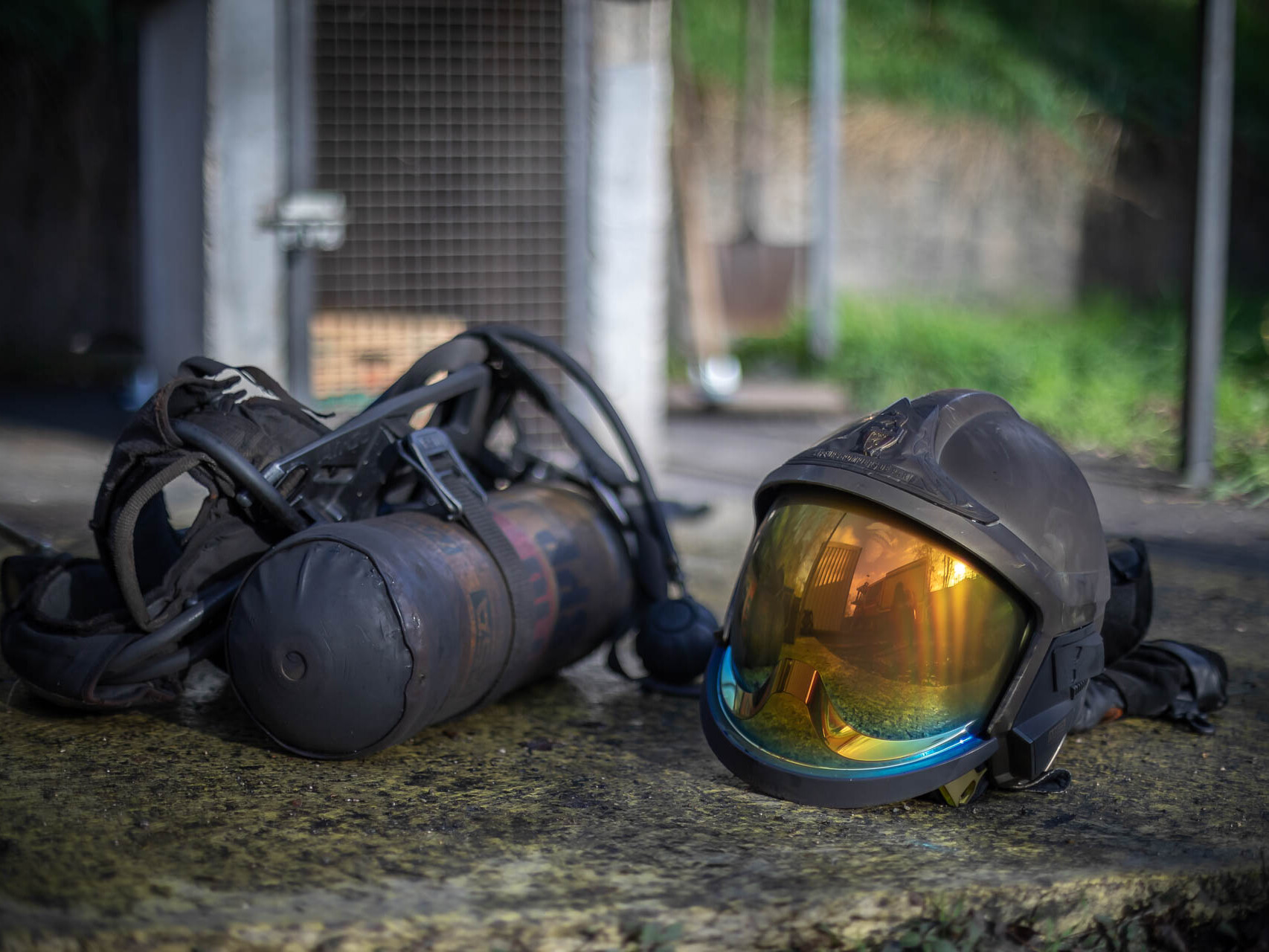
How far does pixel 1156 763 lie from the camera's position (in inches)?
110

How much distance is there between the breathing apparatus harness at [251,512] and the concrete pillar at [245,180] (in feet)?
10.2

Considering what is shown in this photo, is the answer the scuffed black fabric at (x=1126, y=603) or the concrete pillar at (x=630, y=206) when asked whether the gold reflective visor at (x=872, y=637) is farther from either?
the concrete pillar at (x=630, y=206)

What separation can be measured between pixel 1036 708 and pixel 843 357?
8.31 m

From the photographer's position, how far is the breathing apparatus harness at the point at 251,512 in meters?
2.75

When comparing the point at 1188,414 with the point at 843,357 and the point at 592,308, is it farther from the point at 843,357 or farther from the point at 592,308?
the point at 843,357

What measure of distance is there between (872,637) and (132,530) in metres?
1.48

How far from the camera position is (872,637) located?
2422 millimetres

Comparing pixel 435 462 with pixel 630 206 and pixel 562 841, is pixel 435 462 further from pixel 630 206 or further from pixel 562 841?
pixel 630 206

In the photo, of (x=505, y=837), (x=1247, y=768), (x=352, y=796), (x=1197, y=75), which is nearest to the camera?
(x=505, y=837)

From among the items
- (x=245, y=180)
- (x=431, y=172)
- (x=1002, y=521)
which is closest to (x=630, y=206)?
(x=431, y=172)

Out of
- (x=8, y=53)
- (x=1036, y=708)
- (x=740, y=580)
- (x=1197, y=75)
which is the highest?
(x=8, y=53)

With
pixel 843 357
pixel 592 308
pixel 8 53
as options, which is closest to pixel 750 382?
pixel 843 357

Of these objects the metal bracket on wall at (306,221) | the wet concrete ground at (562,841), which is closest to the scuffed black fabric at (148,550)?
the wet concrete ground at (562,841)

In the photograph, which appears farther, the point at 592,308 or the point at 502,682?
the point at 592,308
